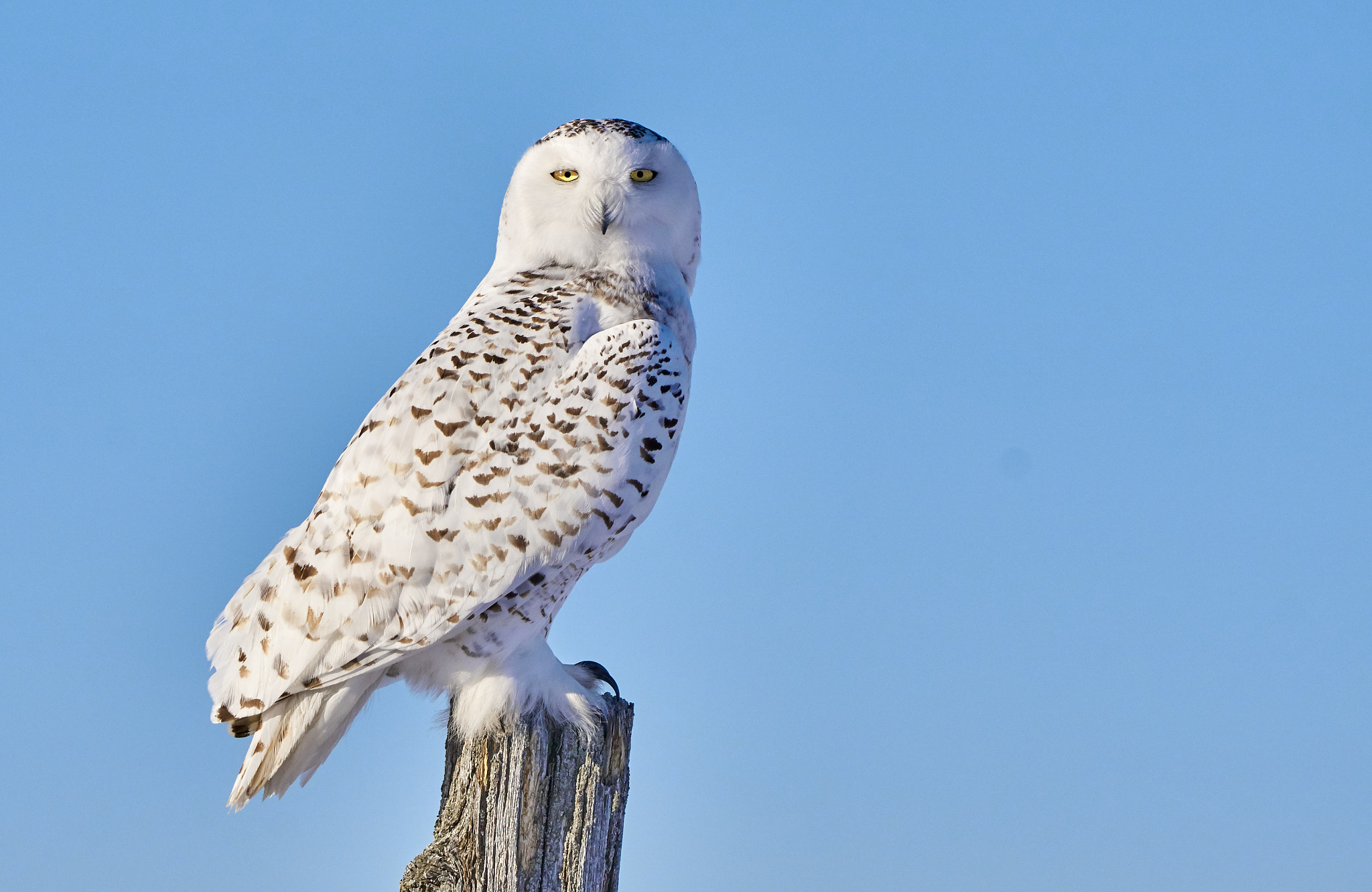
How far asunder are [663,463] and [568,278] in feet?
2.91

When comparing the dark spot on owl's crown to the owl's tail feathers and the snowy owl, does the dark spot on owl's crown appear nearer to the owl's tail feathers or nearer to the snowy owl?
the snowy owl

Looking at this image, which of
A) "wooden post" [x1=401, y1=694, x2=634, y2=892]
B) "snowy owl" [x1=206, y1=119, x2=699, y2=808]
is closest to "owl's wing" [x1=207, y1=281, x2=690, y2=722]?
"snowy owl" [x1=206, y1=119, x2=699, y2=808]

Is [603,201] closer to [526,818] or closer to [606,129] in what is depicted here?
[606,129]

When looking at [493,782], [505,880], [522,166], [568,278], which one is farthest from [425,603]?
[522,166]

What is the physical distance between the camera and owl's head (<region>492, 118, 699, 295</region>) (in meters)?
4.59

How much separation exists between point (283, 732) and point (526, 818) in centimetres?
89

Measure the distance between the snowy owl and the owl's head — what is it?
31cm

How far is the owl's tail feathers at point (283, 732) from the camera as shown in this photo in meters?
4.00

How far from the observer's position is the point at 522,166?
15.9ft

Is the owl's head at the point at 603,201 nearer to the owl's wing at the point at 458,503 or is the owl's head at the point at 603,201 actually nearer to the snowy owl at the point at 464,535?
the snowy owl at the point at 464,535

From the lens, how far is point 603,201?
455 centimetres

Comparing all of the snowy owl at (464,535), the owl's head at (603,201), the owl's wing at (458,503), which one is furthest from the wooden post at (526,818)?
the owl's head at (603,201)

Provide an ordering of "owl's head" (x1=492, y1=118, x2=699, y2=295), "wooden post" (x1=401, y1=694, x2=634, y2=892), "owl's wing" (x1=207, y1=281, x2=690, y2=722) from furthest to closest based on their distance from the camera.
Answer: "owl's head" (x1=492, y1=118, x2=699, y2=295) < "owl's wing" (x1=207, y1=281, x2=690, y2=722) < "wooden post" (x1=401, y1=694, x2=634, y2=892)

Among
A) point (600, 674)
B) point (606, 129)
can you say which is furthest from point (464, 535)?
point (606, 129)
